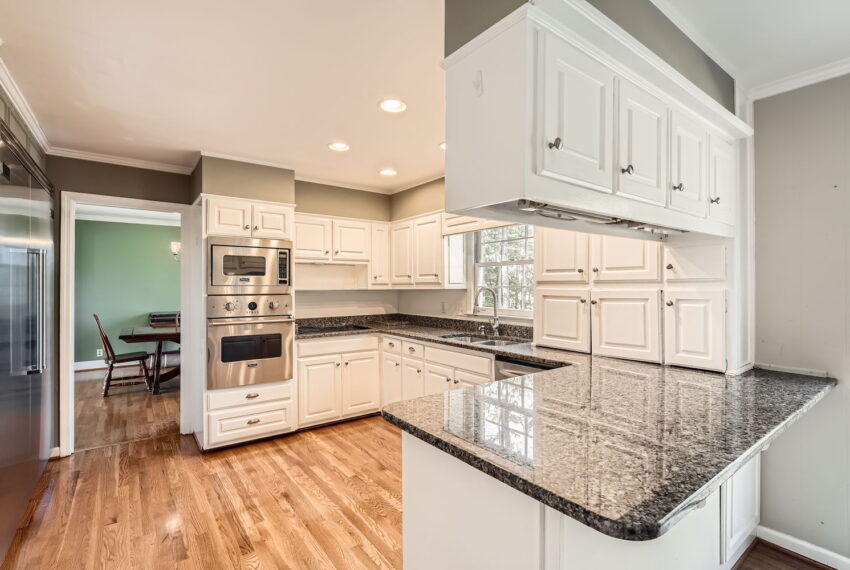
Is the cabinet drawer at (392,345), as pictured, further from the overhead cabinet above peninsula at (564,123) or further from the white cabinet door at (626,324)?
the overhead cabinet above peninsula at (564,123)

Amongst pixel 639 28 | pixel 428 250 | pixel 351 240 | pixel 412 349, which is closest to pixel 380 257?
pixel 351 240

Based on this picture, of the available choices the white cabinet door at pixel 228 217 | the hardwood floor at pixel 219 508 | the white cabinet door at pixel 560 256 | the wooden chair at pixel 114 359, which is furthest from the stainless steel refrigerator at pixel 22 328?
the white cabinet door at pixel 560 256

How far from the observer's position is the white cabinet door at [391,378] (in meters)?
4.02

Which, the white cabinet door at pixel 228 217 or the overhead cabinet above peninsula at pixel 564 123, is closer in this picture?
the overhead cabinet above peninsula at pixel 564 123

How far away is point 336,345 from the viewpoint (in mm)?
4047

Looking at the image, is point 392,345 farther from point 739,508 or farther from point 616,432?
point 616,432

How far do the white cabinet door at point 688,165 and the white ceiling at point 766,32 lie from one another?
0.35 metres

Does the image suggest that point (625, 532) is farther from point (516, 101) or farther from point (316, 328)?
point (316, 328)

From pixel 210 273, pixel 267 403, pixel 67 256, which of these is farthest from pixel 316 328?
pixel 67 256

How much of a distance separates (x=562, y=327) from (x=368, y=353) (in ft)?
7.19

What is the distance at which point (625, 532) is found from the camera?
0.74 m

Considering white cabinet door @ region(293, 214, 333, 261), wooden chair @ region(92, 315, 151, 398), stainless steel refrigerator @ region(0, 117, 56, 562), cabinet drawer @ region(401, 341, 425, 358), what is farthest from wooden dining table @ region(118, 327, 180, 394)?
cabinet drawer @ region(401, 341, 425, 358)

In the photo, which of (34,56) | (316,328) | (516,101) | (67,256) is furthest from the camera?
(316,328)

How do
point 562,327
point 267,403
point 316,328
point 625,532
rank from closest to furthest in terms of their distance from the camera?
point 625,532 < point 562,327 < point 267,403 < point 316,328
